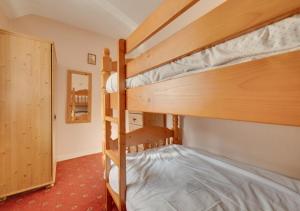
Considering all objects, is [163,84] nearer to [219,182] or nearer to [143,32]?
[143,32]

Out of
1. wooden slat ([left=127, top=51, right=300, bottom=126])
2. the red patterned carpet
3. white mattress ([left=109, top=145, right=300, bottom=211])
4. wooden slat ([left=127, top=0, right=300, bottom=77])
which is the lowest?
the red patterned carpet

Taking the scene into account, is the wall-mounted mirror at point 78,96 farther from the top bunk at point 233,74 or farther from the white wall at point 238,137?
the top bunk at point 233,74

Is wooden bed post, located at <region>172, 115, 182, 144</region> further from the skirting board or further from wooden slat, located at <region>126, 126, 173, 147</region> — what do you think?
the skirting board

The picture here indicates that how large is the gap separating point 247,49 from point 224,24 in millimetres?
114

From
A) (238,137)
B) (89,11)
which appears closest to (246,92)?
(238,137)

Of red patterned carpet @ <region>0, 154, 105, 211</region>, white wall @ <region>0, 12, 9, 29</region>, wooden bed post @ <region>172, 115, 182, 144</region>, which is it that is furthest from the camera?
white wall @ <region>0, 12, 9, 29</region>

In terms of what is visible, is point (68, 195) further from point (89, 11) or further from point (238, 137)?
point (89, 11)

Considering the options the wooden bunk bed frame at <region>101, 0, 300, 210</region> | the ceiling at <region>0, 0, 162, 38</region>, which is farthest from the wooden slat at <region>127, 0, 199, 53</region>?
the ceiling at <region>0, 0, 162, 38</region>

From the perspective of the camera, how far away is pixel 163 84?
2.53 ft

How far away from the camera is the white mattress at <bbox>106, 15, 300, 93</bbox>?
1.25 feet

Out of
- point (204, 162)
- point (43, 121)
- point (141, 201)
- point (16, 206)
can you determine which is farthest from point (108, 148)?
point (16, 206)

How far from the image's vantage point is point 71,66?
306cm

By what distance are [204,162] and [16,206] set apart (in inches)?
77.3

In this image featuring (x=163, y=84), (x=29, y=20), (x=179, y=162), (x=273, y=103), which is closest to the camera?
(x=273, y=103)
